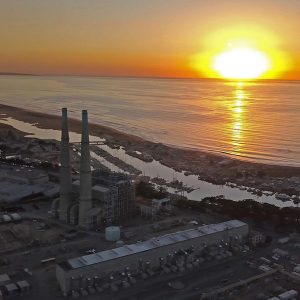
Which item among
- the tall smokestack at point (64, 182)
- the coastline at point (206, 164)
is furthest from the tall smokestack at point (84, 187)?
the coastline at point (206, 164)

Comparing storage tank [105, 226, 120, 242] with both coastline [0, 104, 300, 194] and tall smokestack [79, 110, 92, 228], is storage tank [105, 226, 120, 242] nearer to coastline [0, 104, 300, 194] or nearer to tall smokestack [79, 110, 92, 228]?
tall smokestack [79, 110, 92, 228]

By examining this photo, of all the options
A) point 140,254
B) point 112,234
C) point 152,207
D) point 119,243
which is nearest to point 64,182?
point 112,234

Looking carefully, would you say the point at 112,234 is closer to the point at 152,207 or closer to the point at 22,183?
the point at 152,207

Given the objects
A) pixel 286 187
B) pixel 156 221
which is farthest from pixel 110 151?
pixel 156 221

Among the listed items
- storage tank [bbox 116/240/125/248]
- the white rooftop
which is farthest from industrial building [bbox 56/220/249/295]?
storage tank [bbox 116/240/125/248]

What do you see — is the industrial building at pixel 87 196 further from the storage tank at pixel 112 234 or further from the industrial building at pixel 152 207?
the storage tank at pixel 112 234

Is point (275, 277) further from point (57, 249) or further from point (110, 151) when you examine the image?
point (110, 151)

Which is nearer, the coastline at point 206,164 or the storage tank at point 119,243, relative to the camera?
the storage tank at point 119,243
